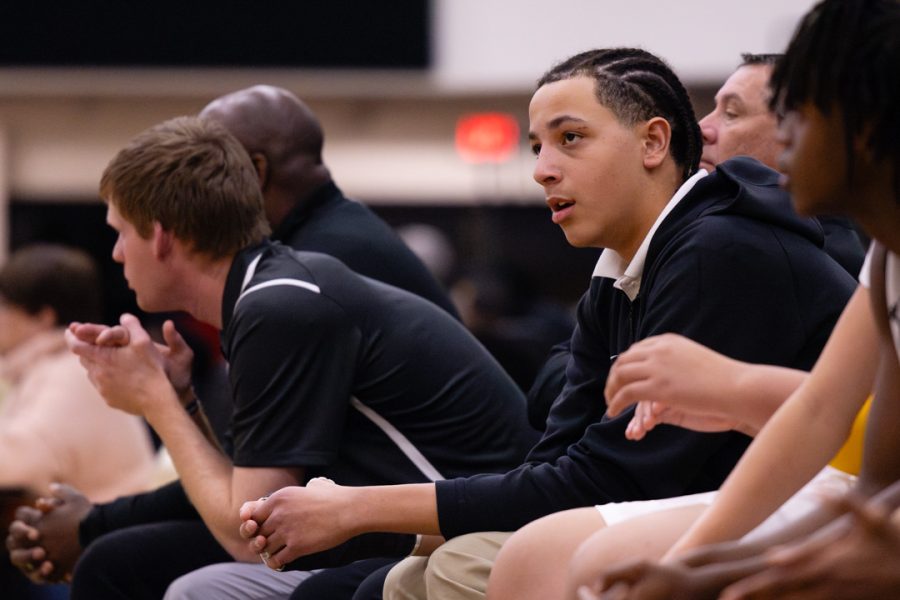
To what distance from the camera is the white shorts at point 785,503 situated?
1676mm

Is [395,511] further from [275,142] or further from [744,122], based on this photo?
[275,142]

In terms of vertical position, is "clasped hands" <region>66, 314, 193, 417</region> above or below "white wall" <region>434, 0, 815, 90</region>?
above

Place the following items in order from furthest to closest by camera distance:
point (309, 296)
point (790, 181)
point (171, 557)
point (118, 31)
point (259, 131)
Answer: point (118, 31)
point (259, 131)
point (171, 557)
point (309, 296)
point (790, 181)

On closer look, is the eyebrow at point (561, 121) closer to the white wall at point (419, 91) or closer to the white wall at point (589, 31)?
the white wall at point (419, 91)

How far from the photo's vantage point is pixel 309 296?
263 centimetres

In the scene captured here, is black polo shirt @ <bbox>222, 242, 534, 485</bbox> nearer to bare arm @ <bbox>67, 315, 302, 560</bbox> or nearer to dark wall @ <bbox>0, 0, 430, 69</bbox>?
bare arm @ <bbox>67, 315, 302, 560</bbox>

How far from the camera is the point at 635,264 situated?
2.22m

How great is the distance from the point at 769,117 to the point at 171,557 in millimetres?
1592

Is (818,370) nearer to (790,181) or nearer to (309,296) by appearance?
(790,181)

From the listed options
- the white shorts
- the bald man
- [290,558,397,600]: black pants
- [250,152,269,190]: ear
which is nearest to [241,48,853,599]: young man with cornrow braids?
the white shorts

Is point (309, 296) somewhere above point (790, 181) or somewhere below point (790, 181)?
below

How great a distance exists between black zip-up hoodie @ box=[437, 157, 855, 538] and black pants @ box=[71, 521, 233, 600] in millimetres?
1103

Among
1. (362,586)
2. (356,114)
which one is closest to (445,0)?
(356,114)

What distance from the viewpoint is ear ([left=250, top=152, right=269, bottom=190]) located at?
350cm
